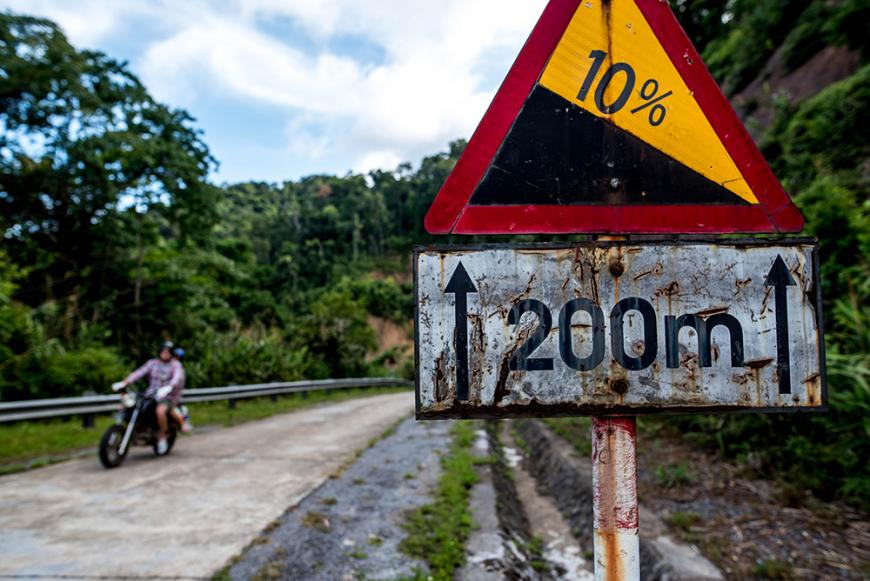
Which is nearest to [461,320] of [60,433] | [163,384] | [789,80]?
[163,384]

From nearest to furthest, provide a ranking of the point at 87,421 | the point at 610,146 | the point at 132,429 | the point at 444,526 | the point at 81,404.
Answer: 1. the point at 610,146
2. the point at 444,526
3. the point at 132,429
4. the point at 81,404
5. the point at 87,421

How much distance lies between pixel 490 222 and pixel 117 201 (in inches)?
628

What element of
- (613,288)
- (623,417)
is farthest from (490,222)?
(623,417)

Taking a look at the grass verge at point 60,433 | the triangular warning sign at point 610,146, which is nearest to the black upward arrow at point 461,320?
the triangular warning sign at point 610,146

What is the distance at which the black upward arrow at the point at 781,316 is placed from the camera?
131cm

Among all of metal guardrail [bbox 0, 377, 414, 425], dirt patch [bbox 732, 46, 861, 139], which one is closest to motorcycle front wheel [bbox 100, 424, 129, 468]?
metal guardrail [bbox 0, 377, 414, 425]

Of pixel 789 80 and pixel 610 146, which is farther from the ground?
pixel 789 80

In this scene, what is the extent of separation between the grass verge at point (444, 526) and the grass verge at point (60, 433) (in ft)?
14.8

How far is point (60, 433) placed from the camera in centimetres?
817

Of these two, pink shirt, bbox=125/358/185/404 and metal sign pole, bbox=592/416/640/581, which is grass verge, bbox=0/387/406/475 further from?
metal sign pole, bbox=592/416/640/581

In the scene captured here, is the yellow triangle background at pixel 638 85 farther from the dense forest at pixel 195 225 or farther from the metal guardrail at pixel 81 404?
the metal guardrail at pixel 81 404

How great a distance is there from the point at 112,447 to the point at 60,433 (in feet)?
9.94

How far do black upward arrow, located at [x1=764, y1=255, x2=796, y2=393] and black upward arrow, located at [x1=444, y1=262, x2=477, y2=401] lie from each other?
0.72 m

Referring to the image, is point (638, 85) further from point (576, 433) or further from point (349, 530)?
point (576, 433)
